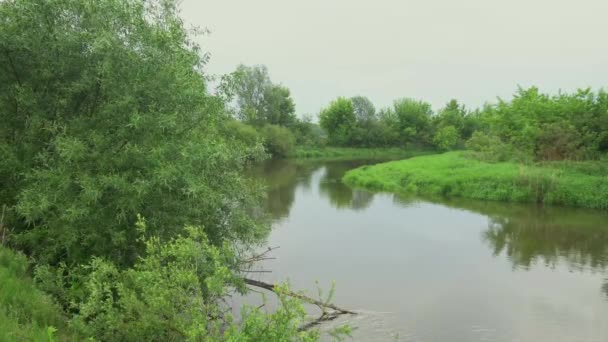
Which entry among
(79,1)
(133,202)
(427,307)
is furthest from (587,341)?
(79,1)

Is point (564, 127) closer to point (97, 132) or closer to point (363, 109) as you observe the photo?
point (97, 132)

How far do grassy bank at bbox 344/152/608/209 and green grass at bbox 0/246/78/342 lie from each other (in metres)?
27.3

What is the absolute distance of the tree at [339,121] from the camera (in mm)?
85062

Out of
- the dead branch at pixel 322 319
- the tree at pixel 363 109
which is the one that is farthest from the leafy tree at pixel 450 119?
the dead branch at pixel 322 319

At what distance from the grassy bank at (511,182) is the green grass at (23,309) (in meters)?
27.3

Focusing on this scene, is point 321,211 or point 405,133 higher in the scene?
point 405,133

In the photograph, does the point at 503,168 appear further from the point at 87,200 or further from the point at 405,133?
the point at 405,133

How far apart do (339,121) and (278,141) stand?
2405 centimetres

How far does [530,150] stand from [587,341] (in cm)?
2608

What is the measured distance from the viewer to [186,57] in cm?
1130

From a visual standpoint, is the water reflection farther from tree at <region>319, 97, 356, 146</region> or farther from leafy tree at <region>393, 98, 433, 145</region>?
leafy tree at <region>393, 98, 433, 145</region>

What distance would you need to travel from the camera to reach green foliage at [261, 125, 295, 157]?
218 ft

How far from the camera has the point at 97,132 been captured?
9883 millimetres

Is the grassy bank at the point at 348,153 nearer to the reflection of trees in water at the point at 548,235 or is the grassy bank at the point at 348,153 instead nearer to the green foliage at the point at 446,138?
the green foliage at the point at 446,138
